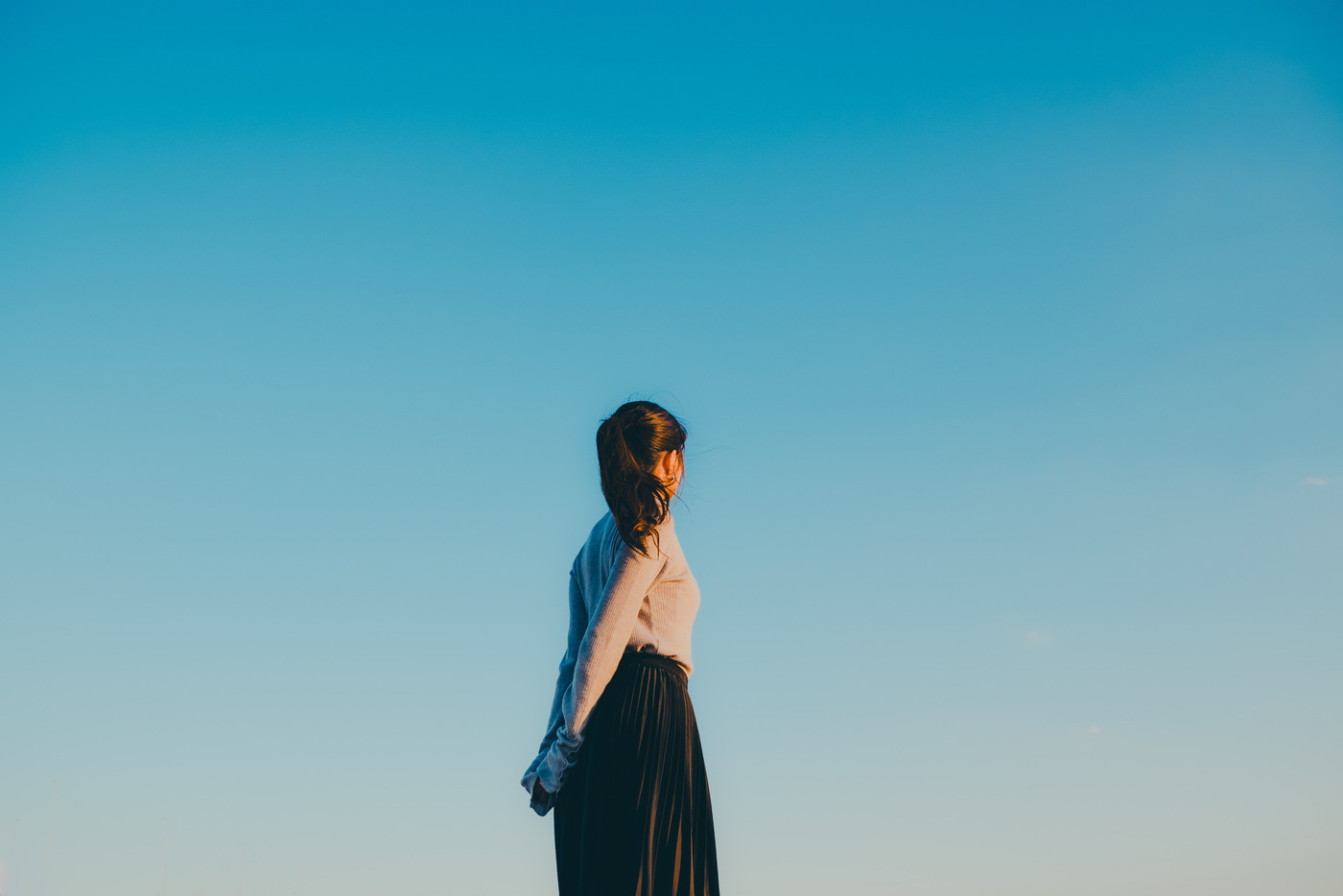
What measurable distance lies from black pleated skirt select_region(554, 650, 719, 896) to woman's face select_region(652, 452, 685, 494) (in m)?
0.57

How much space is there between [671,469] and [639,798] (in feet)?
3.40

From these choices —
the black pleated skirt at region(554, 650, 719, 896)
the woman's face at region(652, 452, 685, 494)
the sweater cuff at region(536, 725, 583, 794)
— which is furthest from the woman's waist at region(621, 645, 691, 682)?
the woman's face at region(652, 452, 685, 494)

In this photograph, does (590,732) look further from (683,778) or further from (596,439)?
(596,439)

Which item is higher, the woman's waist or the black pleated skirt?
the woman's waist

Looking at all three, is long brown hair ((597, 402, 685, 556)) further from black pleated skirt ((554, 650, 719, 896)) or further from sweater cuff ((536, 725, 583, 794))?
sweater cuff ((536, 725, 583, 794))

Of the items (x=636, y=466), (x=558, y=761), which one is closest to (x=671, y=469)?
(x=636, y=466)

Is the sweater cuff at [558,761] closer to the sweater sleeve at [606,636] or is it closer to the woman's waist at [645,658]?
the sweater sleeve at [606,636]

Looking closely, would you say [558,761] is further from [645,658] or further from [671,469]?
[671,469]

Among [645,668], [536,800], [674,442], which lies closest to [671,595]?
[645,668]

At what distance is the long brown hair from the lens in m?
3.63

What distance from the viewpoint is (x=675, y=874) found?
356 centimetres

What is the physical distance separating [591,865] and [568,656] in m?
0.69

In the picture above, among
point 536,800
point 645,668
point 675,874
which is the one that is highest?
point 645,668

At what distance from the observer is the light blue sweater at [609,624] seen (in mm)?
3633
